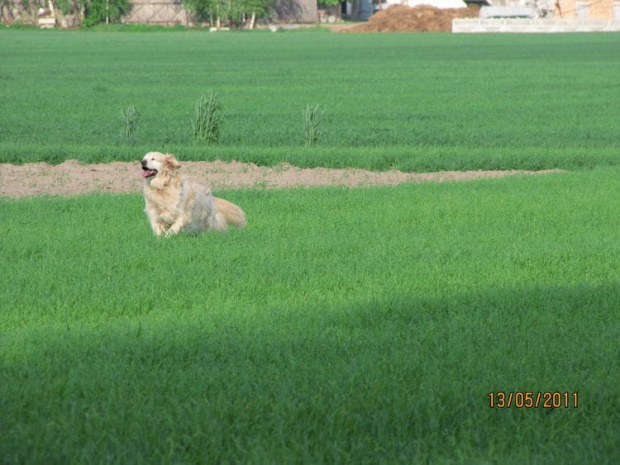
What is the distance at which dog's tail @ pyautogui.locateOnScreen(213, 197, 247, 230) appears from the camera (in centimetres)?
1046

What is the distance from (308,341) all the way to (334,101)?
23698 millimetres

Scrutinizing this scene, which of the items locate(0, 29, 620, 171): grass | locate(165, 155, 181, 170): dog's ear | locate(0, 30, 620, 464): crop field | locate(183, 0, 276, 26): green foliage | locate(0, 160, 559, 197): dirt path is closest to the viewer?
locate(0, 30, 620, 464): crop field

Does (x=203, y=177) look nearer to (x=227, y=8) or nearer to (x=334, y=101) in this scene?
(x=334, y=101)

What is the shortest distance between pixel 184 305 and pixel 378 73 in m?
33.8

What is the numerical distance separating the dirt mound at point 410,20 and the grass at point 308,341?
77.5 meters

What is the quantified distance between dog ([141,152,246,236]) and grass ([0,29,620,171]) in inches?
256

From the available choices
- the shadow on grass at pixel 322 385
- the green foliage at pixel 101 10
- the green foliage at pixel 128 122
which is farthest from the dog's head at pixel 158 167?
the green foliage at pixel 101 10

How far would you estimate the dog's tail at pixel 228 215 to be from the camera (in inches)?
412

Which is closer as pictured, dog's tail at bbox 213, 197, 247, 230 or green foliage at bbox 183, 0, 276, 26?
dog's tail at bbox 213, 197, 247, 230

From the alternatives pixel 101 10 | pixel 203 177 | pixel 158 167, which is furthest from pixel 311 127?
pixel 101 10

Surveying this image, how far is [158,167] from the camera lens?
988 cm

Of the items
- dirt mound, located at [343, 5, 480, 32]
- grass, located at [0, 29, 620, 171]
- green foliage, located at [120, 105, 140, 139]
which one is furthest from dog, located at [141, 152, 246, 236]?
dirt mound, located at [343, 5, 480, 32]

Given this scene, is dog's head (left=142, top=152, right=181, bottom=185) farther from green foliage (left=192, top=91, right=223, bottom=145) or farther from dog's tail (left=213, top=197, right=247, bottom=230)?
green foliage (left=192, top=91, right=223, bottom=145)

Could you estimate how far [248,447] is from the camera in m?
4.66
